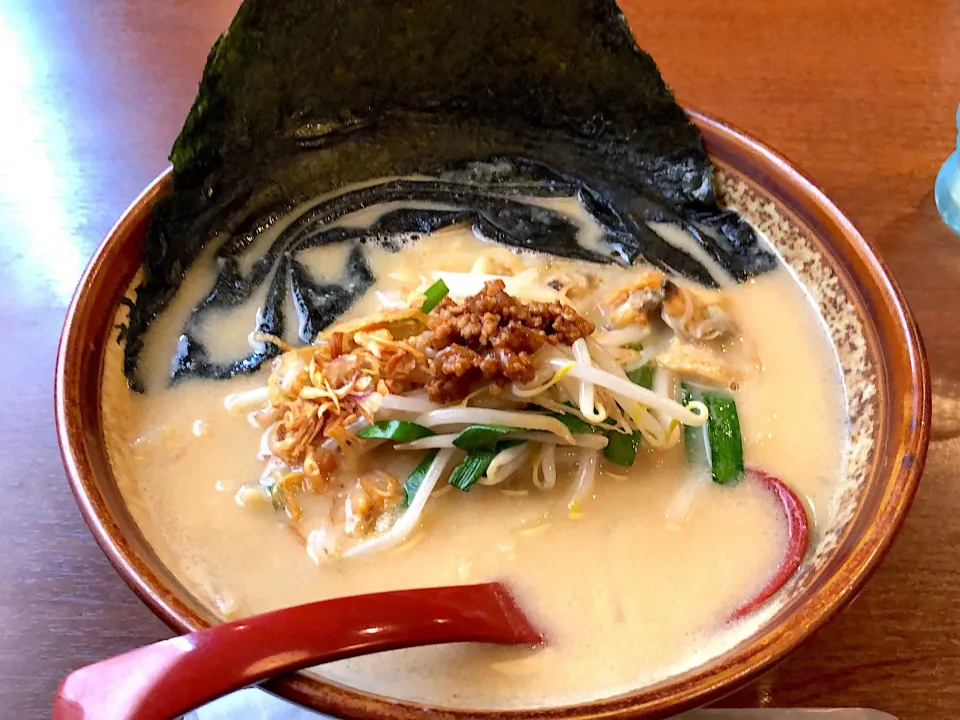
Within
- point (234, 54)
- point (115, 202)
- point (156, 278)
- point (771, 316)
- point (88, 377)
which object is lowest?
point (771, 316)

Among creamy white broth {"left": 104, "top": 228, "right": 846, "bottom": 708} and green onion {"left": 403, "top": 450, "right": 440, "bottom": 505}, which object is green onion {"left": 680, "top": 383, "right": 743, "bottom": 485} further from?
green onion {"left": 403, "top": 450, "right": 440, "bottom": 505}

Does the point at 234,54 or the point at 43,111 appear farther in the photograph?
the point at 43,111

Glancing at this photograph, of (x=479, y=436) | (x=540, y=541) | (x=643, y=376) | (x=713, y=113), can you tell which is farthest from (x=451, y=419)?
(x=713, y=113)

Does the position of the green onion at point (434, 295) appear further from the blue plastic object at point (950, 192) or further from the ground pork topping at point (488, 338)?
the blue plastic object at point (950, 192)

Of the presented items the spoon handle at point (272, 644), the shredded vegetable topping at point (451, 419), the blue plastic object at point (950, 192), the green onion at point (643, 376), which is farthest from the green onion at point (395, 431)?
the blue plastic object at point (950, 192)

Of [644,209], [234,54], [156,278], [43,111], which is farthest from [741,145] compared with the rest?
[43,111]

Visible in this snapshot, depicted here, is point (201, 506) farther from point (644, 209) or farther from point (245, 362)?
point (644, 209)
